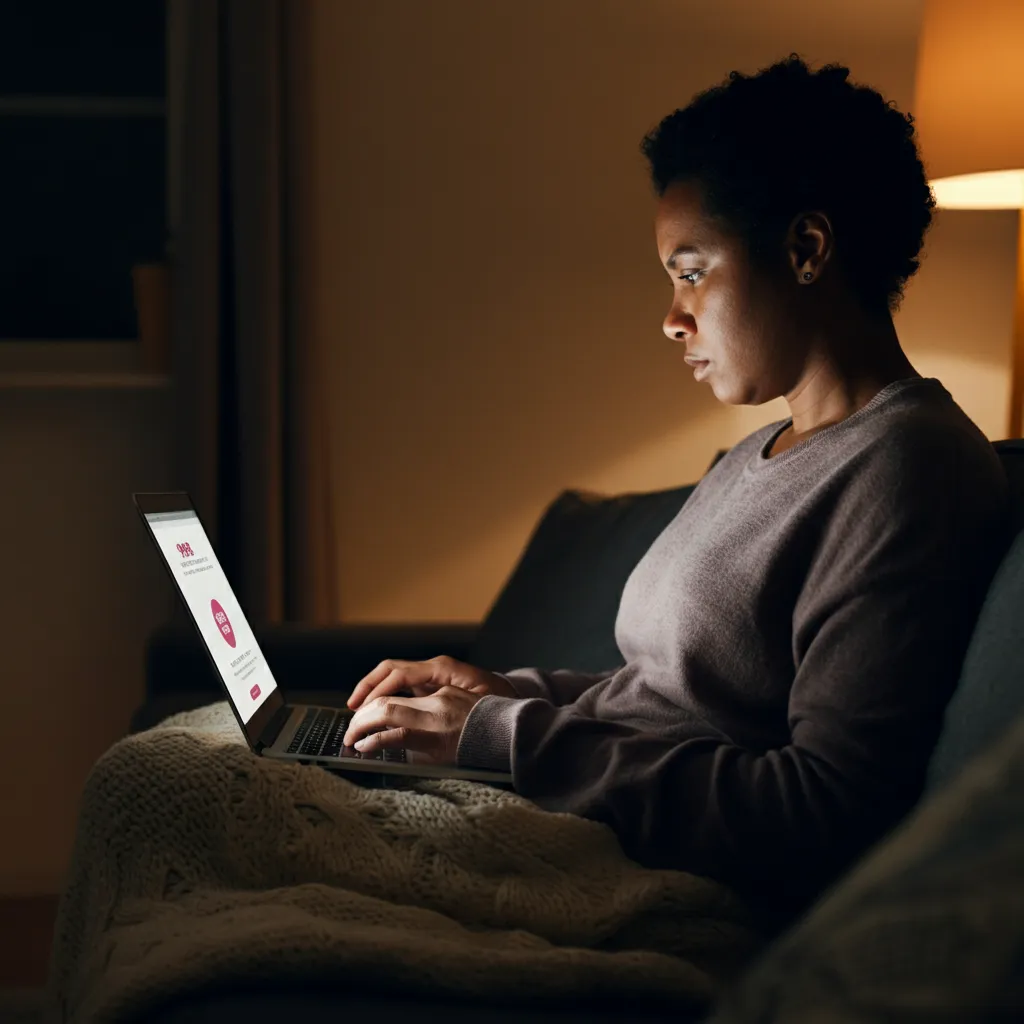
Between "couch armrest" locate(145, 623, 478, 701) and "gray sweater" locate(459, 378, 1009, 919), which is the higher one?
"gray sweater" locate(459, 378, 1009, 919)

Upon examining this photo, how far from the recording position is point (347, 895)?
817 mm

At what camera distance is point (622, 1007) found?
0.75 m

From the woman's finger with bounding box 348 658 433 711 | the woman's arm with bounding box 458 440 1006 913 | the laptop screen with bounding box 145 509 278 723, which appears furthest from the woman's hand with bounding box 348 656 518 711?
the woman's arm with bounding box 458 440 1006 913

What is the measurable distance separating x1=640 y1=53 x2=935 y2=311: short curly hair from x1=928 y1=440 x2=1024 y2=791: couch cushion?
34 centimetres

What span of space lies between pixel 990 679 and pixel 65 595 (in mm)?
2079

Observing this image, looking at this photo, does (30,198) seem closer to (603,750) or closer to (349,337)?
(349,337)

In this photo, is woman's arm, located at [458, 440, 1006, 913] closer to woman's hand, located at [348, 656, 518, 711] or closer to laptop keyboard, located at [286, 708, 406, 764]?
laptop keyboard, located at [286, 708, 406, 764]

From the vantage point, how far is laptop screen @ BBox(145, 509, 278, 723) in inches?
47.6

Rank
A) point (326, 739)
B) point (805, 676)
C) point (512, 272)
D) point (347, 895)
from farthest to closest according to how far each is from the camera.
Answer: point (512, 272) → point (326, 739) → point (805, 676) → point (347, 895)

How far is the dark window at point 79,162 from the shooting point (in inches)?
100

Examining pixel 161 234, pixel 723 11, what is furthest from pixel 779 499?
pixel 161 234

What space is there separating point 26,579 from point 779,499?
1.89m

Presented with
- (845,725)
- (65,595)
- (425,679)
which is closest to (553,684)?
(425,679)

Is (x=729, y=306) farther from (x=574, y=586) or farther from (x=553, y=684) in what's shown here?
(x=574, y=586)
